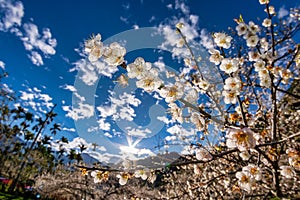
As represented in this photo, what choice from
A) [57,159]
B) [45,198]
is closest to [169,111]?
[45,198]

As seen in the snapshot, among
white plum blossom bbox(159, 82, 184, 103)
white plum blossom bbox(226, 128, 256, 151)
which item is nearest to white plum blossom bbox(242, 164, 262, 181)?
white plum blossom bbox(226, 128, 256, 151)

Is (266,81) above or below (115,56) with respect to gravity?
above

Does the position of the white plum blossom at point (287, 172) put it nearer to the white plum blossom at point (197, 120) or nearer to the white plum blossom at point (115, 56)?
the white plum blossom at point (197, 120)

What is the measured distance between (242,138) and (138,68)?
825 mm

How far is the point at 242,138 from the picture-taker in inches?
47.9

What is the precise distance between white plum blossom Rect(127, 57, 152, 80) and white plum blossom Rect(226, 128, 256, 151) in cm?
70

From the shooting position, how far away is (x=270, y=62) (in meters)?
2.00

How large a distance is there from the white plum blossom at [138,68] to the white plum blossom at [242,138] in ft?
2.28

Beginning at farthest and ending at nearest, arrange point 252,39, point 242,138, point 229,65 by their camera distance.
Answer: point 252,39 < point 229,65 < point 242,138

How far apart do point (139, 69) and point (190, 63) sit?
62.1 inches

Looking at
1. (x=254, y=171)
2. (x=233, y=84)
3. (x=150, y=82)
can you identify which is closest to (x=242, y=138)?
(x=254, y=171)

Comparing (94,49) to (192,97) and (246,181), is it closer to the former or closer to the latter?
(192,97)

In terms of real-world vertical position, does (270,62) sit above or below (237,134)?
above

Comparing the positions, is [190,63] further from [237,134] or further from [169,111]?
[237,134]
